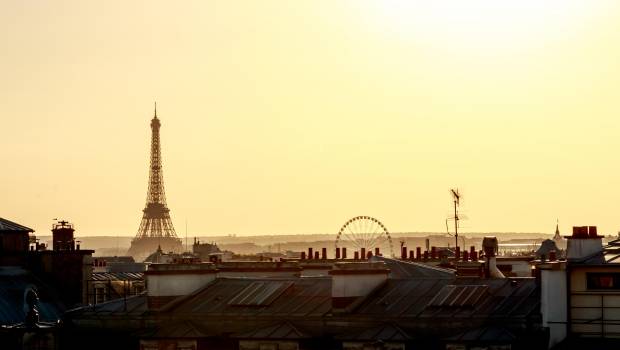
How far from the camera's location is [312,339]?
60625 mm

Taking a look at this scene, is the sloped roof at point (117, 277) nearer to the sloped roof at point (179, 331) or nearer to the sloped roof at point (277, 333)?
the sloped roof at point (179, 331)

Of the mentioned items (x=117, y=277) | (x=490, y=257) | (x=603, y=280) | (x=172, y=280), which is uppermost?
(x=117, y=277)

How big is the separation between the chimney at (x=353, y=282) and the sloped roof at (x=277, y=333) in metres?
2.32

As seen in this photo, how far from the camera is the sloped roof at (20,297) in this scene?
7694 cm

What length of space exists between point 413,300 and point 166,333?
9918 mm

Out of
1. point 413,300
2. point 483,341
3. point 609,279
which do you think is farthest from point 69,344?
point 609,279

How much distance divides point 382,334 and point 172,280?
12.5 metres

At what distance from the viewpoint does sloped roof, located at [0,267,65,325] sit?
7694cm

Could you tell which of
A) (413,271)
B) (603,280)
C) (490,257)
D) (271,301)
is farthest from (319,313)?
(413,271)

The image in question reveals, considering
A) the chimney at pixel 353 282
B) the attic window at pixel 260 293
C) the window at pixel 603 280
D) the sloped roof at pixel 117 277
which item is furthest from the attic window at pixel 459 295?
the sloped roof at pixel 117 277

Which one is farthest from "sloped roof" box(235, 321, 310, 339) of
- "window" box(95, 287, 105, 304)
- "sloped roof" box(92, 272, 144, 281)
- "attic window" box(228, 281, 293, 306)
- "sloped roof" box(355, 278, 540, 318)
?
"sloped roof" box(92, 272, 144, 281)

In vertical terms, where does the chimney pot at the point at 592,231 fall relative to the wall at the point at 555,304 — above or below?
above

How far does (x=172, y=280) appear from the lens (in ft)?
224

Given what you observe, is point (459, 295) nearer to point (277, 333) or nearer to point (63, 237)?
point (277, 333)
